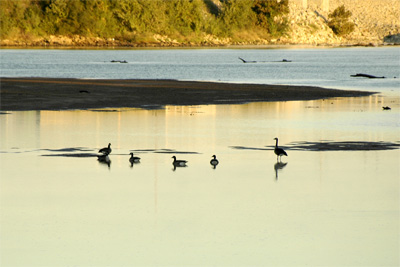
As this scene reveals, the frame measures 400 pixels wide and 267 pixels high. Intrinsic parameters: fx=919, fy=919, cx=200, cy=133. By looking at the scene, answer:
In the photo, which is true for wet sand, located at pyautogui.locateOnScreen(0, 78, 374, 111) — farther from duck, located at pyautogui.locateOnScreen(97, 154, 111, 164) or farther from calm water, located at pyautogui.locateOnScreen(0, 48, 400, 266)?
duck, located at pyautogui.locateOnScreen(97, 154, 111, 164)

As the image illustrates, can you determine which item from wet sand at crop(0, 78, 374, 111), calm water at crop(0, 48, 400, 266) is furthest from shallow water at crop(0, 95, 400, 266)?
wet sand at crop(0, 78, 374, 111)

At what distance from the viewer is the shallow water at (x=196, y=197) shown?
10.8m

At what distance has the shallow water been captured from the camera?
10.8 metres

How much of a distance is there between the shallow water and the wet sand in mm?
8229

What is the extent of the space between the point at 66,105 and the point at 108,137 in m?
11.0

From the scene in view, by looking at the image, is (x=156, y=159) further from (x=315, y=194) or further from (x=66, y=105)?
(x=66, y=105)

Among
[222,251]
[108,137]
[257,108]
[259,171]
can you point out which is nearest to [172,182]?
[259,171]

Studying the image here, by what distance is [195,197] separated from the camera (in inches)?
565

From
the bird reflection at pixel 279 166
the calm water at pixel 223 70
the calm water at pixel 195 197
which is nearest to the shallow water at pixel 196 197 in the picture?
the calm water at pixel 195 197

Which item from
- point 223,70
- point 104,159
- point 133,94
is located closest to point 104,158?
point 104,159

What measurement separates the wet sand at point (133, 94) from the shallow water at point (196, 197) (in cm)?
823

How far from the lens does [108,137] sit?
76.6ft

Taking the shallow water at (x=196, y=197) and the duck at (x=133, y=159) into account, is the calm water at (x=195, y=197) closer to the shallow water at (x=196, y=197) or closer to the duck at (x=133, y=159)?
the shallow water at (x=196, y=197)

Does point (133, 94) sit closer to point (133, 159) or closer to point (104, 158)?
point (104, 158)
